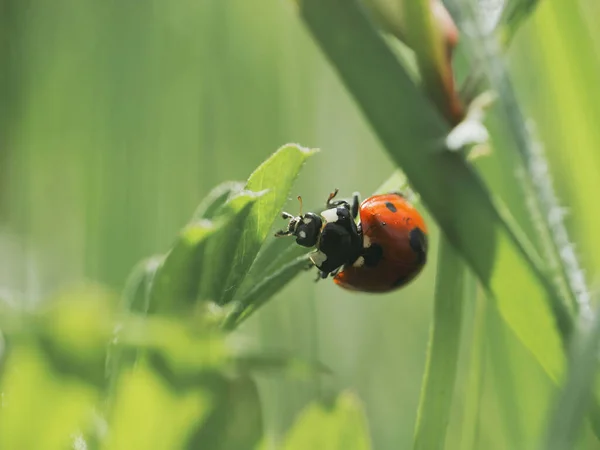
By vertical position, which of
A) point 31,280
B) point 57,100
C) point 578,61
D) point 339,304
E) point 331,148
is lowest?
point 339,304

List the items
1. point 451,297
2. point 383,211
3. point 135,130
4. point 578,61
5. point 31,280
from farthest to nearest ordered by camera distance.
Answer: point 135,130, point 31,280, point 383,211, point 578,61, point 451,297

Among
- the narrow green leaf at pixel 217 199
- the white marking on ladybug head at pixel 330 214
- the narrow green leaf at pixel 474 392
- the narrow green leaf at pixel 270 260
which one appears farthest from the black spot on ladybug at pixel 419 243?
the narrow green leaf at pixel 217 199

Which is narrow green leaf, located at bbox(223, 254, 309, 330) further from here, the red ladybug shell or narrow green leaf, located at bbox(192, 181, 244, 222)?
the red ladybug shell

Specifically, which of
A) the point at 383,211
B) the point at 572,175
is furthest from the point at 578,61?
the point at 383,211

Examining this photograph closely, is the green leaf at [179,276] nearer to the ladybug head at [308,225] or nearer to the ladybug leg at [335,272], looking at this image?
the ladybug head at [308,225]

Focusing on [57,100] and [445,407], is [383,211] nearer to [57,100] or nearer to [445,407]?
[445,407]

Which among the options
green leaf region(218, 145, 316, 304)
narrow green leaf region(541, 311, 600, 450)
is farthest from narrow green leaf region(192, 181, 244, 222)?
narrow green leaf region(541, 311, 600, 450)

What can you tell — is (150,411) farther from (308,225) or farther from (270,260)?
(308,225)
